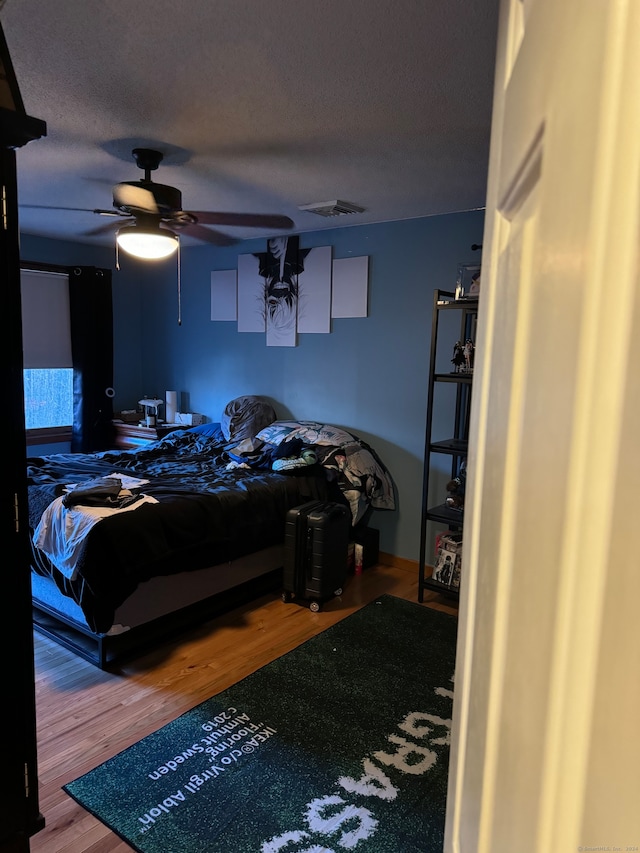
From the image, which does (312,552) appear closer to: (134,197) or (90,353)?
(134,197)

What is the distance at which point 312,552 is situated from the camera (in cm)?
337

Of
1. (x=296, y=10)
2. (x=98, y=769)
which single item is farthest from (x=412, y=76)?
(x=98, y=769)

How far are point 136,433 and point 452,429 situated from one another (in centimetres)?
279

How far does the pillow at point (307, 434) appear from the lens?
13.3 feet

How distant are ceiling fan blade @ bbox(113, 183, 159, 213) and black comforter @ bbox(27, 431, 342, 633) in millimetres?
1455

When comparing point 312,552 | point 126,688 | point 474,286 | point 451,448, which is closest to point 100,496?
point 126,688

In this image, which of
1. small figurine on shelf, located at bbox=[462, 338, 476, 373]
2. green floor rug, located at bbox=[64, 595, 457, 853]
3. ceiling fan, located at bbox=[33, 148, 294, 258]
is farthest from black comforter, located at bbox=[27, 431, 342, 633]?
ceiling fan, located at bbox=[33, 148, 294, 258]

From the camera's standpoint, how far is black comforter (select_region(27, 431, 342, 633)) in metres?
2.66

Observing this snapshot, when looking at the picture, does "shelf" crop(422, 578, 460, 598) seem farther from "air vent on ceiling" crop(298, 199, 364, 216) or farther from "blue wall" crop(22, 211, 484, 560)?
"air vent on ceiling" crop(298, 199, 364, 216)

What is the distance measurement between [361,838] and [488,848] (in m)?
1.66

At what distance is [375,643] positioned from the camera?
304 cm

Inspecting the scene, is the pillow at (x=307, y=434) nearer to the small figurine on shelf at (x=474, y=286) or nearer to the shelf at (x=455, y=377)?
the shelf at (x=455, y=377)

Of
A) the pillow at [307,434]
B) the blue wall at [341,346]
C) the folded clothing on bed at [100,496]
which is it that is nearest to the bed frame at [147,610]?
the folded clothing on bed at [100,496]

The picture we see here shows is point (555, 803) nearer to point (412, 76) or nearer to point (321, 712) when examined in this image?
point (412, 76)
